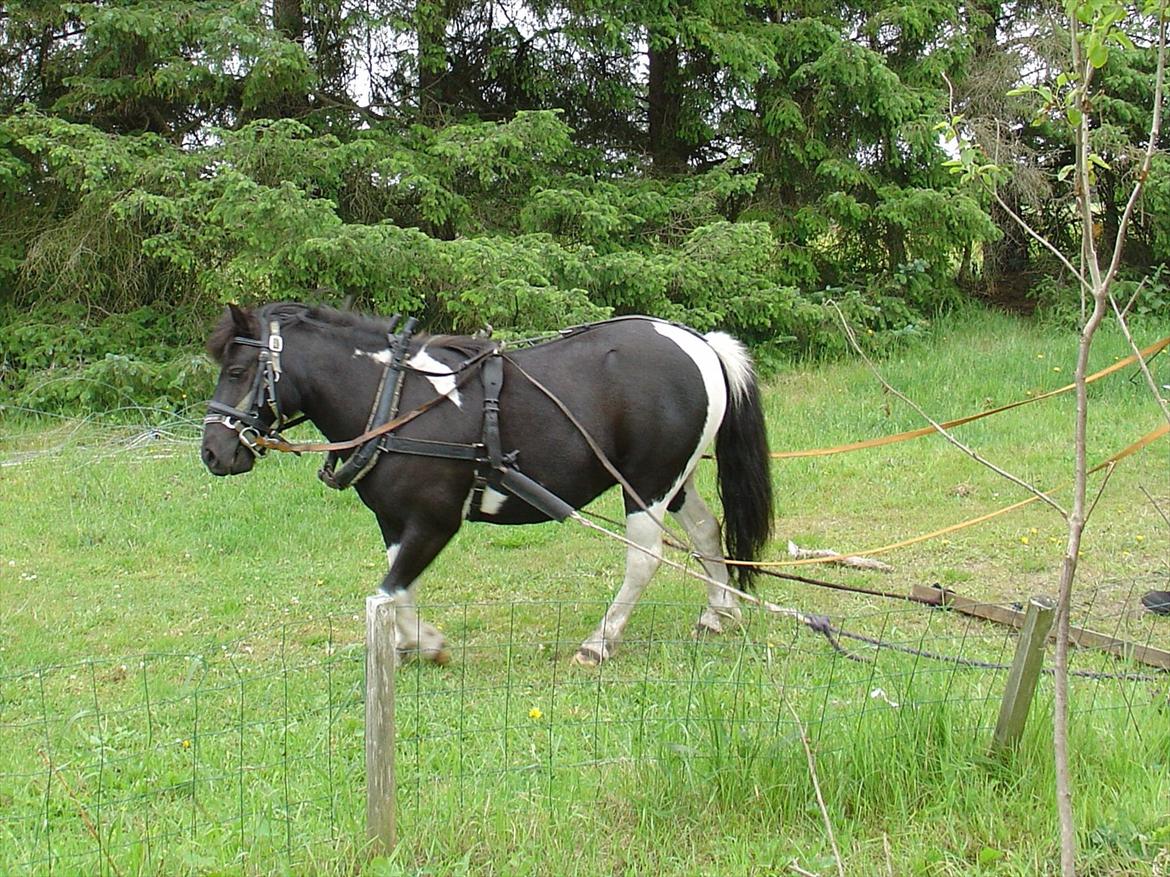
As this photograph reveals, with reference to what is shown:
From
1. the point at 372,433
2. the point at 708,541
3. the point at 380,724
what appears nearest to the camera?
the point at 380,724

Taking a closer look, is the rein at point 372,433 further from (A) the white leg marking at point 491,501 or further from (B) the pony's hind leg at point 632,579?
(B) the pony's hind leg at point 632,579

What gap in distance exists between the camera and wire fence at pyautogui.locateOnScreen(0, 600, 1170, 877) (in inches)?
113

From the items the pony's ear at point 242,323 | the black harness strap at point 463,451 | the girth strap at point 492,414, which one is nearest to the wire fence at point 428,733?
the black harness strap at point 463,451

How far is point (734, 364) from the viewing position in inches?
197

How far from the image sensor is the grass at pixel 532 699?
2820mm

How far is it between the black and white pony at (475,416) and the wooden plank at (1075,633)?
950mm

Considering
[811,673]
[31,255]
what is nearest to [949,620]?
[811,673]

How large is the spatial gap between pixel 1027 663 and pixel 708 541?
96.0 inches

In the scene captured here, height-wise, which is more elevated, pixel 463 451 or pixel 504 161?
pixel 504 161

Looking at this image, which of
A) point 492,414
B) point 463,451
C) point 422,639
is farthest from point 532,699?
point 492,414

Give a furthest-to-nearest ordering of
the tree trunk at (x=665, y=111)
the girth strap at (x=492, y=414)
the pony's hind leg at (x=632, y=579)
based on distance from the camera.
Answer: the tree trunk at (x=665, y=111), the pony's hind leg at (x=632, y=579), the girth strap at (x=492, y=414)

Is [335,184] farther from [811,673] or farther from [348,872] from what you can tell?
[348,872]

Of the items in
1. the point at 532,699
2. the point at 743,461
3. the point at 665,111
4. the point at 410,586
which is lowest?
the point at 532,699

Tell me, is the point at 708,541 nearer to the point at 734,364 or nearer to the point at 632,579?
the point at 632,579
